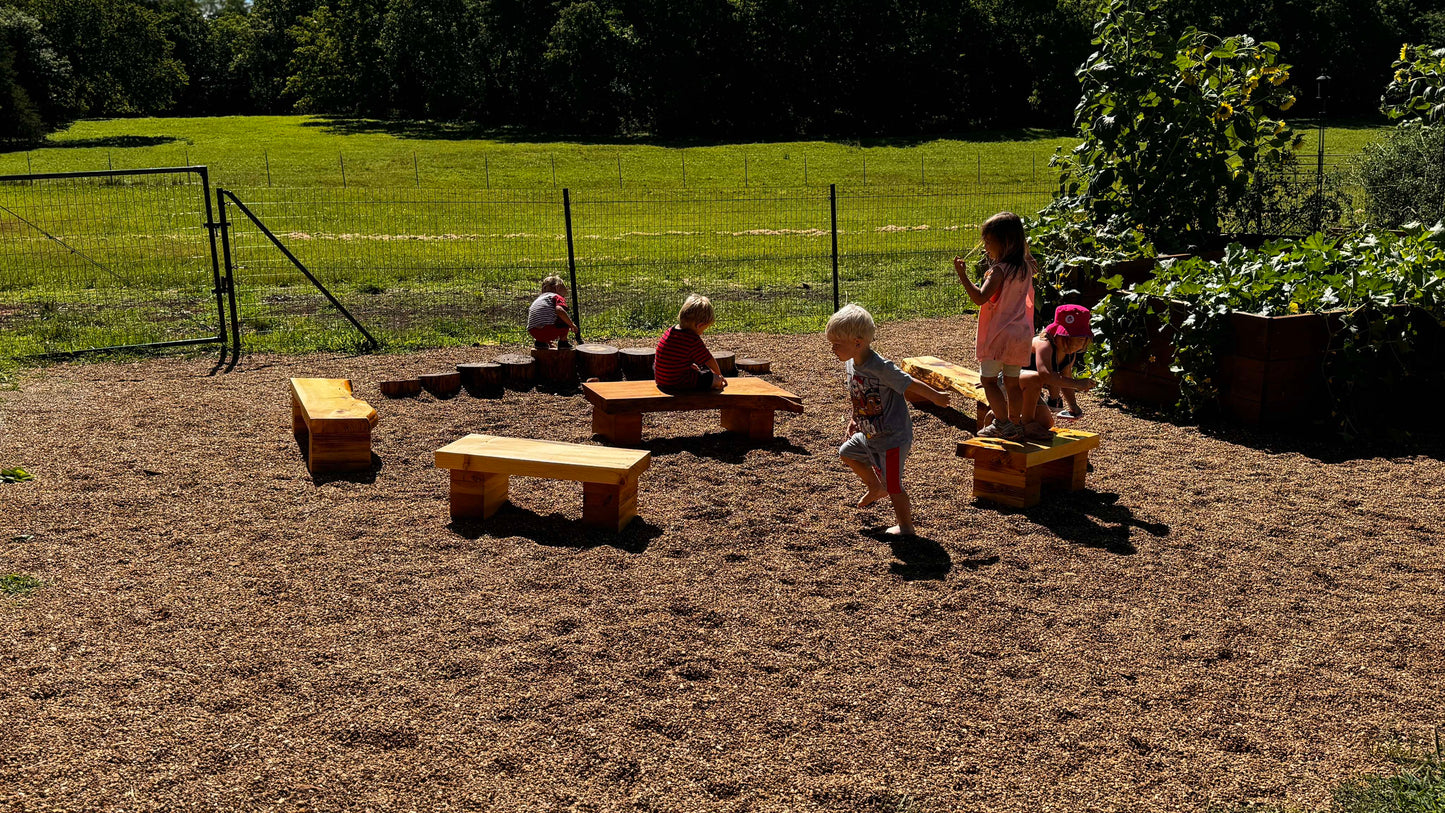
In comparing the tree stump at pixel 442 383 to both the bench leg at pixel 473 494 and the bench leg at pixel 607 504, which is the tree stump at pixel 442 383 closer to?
the bench leg at pixel 473 494

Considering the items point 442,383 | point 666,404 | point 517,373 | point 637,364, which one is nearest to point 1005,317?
point 666,404

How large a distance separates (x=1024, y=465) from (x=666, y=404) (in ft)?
8.54

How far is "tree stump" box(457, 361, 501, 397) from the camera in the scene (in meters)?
9.89

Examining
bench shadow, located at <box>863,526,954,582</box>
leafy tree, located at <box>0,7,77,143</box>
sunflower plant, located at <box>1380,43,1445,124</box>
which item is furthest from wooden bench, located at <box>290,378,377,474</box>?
leafy tree, located at <box>0,7,77,143</box>

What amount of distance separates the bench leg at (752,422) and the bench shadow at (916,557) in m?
1.92

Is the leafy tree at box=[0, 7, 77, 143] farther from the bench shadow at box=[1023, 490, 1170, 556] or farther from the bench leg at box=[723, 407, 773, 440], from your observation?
the bench shadow at box=[1023, 490, 1170, 556]

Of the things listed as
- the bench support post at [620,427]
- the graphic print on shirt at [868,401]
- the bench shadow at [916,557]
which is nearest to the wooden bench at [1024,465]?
the bench shadow at [916,557]

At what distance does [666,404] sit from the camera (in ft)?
26.9

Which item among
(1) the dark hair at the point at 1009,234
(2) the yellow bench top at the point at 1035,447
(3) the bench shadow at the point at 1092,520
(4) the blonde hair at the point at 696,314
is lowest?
(3) the bench shadow at the point at 1092,520

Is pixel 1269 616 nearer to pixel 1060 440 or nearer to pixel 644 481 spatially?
pixel 1060 440

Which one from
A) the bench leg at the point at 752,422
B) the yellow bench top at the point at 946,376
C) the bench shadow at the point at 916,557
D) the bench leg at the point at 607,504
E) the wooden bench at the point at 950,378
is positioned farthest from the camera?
the yellow bench top at the point at 946,376

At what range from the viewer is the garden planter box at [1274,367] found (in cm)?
821

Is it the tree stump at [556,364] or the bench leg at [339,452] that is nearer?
the bench leg at [339,452]

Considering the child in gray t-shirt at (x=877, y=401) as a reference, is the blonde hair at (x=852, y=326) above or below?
above
